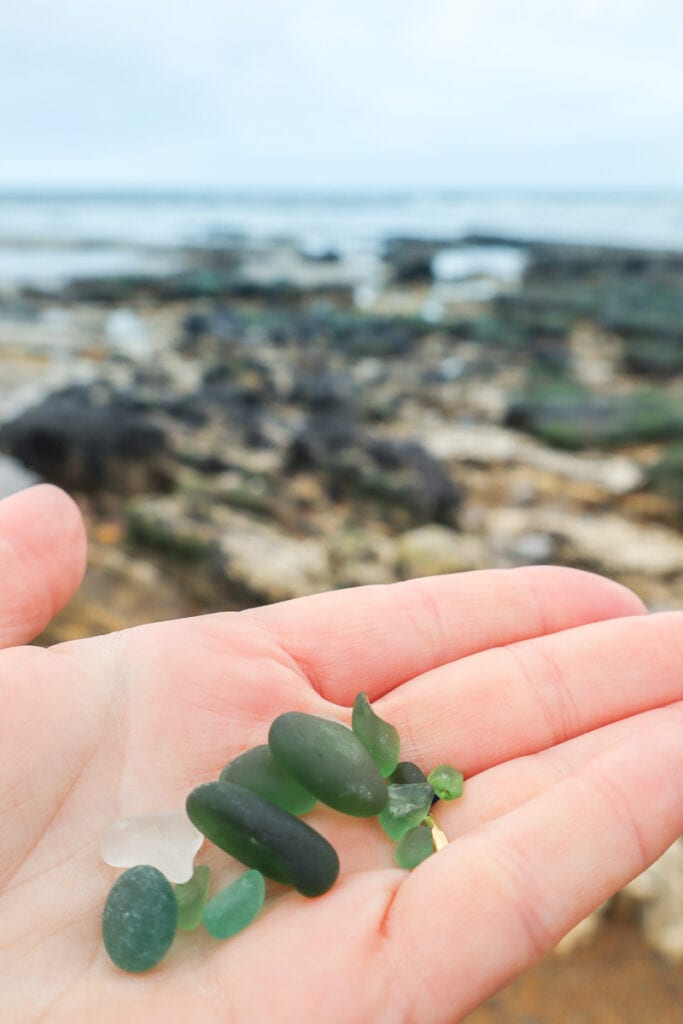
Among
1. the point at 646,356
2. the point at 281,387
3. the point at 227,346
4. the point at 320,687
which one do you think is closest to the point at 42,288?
the point at 227,346

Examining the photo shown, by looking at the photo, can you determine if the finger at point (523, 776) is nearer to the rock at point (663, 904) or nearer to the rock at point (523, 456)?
the rock at point (663, 904)

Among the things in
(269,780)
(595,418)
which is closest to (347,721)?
(269,780)

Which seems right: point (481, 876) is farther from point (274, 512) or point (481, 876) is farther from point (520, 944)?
point (274, 512)

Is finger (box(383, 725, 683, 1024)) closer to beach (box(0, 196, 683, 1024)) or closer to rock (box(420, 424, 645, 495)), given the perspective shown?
beach (box(0, 196, 683, 1024))

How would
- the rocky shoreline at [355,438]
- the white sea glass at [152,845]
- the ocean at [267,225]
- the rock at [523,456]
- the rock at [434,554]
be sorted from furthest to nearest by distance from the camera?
1. the ocean at [267,225]
2. the rock at [523,456]
3. the rocky shoreline at [355,438]
4. the rock at [434,554]
5. the white sea glass at [152,845]

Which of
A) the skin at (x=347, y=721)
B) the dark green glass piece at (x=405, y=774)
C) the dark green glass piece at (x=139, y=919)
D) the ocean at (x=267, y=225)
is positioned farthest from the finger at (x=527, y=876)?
the ocean at (x=267, y=225)

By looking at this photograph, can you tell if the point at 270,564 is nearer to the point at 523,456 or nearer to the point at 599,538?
the point at 599,538

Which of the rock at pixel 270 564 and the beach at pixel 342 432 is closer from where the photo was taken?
the rock at pixel 270 564
